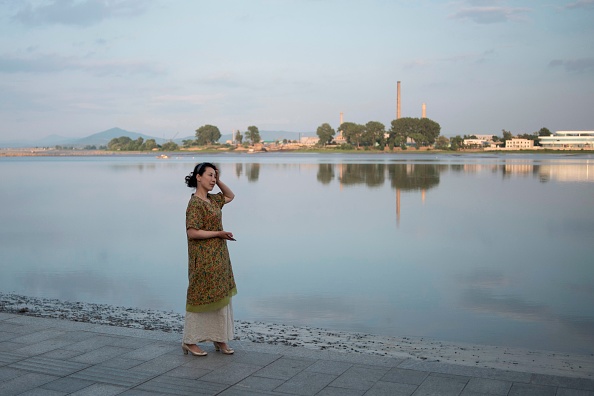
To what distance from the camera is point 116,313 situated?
32.7 feet

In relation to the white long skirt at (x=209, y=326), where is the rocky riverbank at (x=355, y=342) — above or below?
below

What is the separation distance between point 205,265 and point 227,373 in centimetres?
112

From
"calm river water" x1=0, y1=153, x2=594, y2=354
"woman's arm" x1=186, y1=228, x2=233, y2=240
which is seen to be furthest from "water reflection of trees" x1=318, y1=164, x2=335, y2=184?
"woman's arm" x1=186, y1=228, x2=233, y2=240

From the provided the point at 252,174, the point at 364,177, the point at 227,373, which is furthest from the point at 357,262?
the point at 252,174

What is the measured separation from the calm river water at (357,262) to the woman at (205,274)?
9.68 ft

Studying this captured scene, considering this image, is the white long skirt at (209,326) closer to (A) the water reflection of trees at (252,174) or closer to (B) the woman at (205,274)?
(B) the woman at (205,274)

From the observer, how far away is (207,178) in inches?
265

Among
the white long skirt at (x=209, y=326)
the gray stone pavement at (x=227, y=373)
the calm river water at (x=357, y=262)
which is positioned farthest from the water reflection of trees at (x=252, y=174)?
the white long skirt at (x=209, y=326)

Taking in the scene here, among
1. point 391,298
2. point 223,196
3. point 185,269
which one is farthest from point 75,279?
point 223,196

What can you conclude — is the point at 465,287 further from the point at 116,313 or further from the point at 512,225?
the point at 512,225

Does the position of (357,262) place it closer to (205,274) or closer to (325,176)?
(205,274)

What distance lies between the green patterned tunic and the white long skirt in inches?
3.7

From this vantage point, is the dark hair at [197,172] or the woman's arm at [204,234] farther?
the dark hair at [197,172]

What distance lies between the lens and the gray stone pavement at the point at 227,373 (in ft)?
18.6
